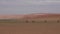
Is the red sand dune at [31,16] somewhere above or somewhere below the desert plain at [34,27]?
above

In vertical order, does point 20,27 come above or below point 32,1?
below

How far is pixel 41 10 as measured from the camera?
625 millimetres

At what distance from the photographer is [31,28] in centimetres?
62

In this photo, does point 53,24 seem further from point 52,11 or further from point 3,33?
point 3,33

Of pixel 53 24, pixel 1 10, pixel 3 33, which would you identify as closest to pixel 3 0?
pixel 1 10

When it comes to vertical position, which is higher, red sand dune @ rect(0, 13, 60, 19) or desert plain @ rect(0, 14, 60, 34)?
red sand dune @ rect(0, 13, 60, 19)

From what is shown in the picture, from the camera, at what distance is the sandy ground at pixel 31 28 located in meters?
0.62

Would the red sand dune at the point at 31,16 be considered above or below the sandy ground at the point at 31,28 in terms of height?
above

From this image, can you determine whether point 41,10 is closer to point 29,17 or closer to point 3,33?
point 29,17

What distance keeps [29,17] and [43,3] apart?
99mm

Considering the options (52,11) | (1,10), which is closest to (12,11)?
(1,10)

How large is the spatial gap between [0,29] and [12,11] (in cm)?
10

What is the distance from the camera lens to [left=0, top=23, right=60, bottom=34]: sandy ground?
618mm

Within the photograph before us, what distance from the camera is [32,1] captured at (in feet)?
2.16
